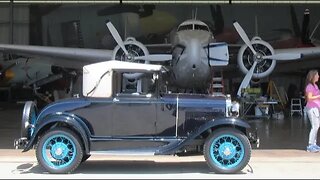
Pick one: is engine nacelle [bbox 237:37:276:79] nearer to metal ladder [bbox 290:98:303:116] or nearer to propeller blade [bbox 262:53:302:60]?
propeller blade [bbox 262:53:302:60]

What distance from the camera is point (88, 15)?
33812 mm

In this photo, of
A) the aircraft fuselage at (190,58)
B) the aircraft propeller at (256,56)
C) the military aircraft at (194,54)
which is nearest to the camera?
the aircraft fuselage at (190,58)

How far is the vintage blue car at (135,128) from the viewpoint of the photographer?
8695mm

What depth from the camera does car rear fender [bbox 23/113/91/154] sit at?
8.67m

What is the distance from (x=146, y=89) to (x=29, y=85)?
23695mm

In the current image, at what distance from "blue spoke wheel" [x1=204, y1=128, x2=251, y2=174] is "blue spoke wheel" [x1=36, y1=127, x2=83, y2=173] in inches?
85.8

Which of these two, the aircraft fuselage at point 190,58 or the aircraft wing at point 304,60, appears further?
the aircraft wing at point 304,60

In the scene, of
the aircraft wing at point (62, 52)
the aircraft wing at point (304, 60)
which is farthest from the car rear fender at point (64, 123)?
the aircraft wing at point (304, 60)

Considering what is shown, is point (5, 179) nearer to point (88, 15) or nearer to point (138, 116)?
point (138, 116)

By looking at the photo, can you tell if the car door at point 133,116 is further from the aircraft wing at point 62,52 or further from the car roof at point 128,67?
the aircraft wing at point 62,52

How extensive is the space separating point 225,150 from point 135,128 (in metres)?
1.57

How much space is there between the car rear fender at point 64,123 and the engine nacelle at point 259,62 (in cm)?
1296

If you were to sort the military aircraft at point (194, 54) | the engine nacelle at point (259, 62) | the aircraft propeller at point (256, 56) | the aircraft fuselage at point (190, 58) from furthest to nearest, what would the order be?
the engine nacelle at point (259, 62), the aircraft propeller at point (256, 56), the military aircraft at point (194, 54), the aircraft fuselage at point (190, 58)

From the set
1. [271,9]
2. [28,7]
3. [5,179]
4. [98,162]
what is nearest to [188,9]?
[271,9]
